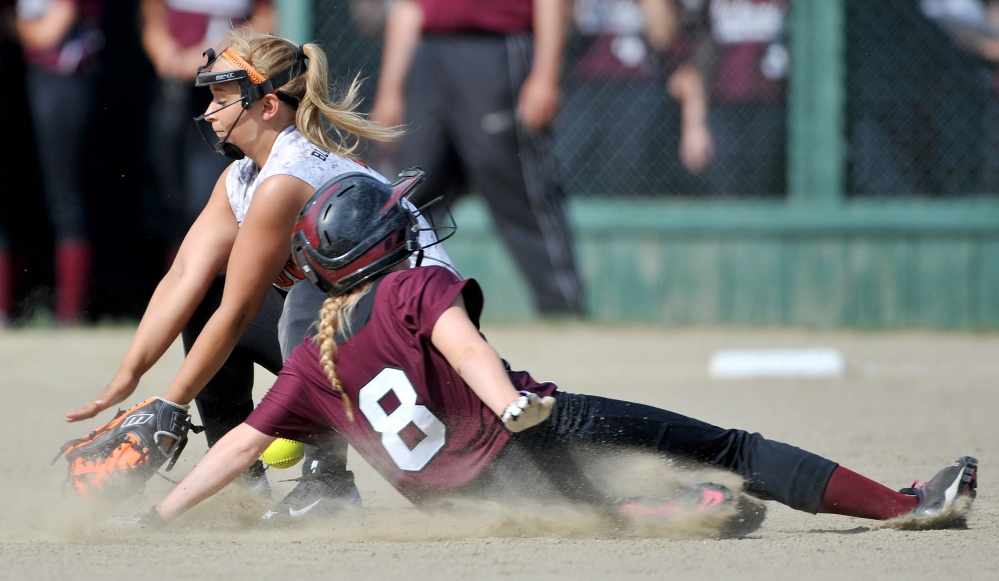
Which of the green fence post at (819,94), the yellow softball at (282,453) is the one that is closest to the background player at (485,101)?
the green fence post at (819,94)

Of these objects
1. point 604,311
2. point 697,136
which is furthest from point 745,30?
point 604,311

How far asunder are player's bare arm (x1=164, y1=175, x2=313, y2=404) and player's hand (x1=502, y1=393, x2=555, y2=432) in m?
0.92

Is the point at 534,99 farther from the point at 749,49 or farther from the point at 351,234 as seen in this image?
the point at 351,234

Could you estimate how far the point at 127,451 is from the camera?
3.16 meters

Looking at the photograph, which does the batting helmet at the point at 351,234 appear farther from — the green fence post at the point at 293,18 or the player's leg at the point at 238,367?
the green fence post at the point at 293,18

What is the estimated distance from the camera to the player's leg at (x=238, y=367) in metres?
3.46

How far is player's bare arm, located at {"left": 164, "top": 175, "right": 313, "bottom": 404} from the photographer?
124 inches

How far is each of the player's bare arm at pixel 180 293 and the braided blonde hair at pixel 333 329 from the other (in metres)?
0.64


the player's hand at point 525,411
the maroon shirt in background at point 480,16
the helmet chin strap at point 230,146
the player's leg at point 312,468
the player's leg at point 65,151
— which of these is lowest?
the player's leg at point 65,151

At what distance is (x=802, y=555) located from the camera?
9.29 feet

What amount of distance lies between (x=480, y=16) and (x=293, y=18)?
145cm

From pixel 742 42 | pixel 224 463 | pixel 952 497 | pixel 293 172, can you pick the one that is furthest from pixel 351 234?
pixel 742 42

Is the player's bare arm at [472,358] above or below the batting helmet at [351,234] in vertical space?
below

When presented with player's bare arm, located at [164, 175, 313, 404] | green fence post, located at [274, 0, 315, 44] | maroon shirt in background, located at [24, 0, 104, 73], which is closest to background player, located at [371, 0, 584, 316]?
green fence post, located at [274, 0, 315, 44]
